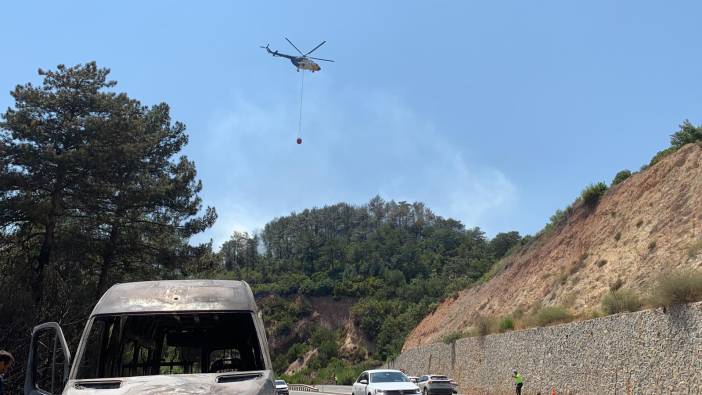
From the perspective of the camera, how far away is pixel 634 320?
944 inches

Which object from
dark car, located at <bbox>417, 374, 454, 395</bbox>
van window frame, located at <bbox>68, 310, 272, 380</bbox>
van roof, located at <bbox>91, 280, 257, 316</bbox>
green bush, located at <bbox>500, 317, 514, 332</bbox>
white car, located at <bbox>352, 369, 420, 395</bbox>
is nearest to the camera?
van window frame, located at <bbox>68, 310, 272, 380</bbox>

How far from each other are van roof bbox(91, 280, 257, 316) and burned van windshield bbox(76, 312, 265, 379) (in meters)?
0.09

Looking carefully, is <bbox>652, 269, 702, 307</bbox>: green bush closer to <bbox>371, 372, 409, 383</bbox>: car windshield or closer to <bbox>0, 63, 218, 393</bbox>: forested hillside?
<bbox>371, 372, 409, 383</bbox>: car windshield

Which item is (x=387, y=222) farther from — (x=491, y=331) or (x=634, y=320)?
(x=634, y=320)

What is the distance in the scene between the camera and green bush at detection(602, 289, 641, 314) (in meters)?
25.5

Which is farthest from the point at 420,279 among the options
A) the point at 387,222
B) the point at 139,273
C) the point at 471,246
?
the point at 139,273

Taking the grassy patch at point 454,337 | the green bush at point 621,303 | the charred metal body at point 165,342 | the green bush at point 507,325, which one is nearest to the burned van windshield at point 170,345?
the charred metal body at point 165,342

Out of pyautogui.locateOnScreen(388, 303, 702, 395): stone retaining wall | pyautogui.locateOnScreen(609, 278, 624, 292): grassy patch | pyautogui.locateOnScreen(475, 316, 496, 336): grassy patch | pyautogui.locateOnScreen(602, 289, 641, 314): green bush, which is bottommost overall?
pyautogui.locateOnScreen(388, 303, 702, 395): stone retaining wall

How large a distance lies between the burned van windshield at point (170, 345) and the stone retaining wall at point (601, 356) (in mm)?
17402

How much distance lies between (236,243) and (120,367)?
14999 cm

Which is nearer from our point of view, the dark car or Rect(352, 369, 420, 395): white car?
Rect(352, 369, 420, 395): white car

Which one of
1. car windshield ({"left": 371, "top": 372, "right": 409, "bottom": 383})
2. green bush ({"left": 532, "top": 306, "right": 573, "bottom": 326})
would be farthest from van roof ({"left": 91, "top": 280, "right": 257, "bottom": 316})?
green bush ({"left": 532, "top": 306, "right": 573, "bottom": 326})

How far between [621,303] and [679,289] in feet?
16.3

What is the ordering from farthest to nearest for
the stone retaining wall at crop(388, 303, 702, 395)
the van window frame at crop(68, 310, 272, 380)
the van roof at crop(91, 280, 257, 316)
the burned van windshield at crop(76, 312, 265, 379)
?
the stone retaining wall at crop(388, 303, 702, 395)
the burned van windshield at crop(76, 312, 265, 379)
the van roof at crop(91, 280, 257, 316)
the van window frame at crop(68, 310, 272, 380)
